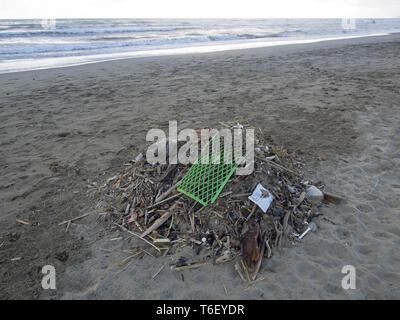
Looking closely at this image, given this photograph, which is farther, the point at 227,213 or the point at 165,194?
the point at 165,194

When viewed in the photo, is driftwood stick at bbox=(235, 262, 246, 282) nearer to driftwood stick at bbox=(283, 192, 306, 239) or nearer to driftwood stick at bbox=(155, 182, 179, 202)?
driftwood stick at bbox=(283, 192, 306, 239)

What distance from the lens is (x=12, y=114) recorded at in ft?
22.5

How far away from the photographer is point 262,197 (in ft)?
10.00

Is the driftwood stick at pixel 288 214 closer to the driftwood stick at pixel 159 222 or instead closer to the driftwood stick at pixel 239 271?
the driftwood stick at pixel 239 271

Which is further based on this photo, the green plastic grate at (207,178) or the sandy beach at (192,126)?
the green plastic grate at (207,178)

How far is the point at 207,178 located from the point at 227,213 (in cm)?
52

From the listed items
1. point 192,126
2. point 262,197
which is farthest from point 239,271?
point 192,126

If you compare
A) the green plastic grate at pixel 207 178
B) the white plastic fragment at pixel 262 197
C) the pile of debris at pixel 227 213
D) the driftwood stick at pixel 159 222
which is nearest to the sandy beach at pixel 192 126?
the pile of debris at pixel 227 213

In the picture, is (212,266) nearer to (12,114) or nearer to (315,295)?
(315,295)

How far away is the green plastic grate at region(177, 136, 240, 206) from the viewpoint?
3.17 meters

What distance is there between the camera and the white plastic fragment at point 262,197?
9.80 feet

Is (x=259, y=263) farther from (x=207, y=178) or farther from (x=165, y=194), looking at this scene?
(x=165, y=194)

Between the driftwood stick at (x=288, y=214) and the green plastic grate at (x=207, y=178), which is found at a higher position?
the green plastic grate at (x=207, y=178)

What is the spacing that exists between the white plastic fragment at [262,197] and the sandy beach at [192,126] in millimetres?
511
